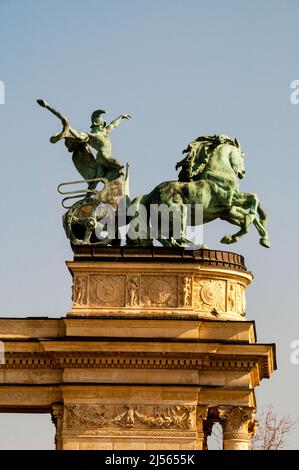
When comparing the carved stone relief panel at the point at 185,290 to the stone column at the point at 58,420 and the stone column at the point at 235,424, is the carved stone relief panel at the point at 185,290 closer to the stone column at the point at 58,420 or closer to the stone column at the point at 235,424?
the stone column at the point at 235,424

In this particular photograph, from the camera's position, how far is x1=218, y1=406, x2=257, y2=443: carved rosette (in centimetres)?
6212

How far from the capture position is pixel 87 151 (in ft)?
217

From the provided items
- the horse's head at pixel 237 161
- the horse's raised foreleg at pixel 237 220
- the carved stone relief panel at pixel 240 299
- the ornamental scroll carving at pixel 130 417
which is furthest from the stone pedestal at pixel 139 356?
the horse's head at pixel 237 161

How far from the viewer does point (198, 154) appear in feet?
216

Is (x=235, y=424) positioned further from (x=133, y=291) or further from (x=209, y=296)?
(x=133, y=291)

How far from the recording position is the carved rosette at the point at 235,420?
62.1 metres

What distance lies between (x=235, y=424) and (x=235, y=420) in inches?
4.9

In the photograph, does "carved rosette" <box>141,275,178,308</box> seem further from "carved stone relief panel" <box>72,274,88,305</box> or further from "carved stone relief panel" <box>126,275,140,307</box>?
"carved stone relief panel" <box>72,274,88,305</box>

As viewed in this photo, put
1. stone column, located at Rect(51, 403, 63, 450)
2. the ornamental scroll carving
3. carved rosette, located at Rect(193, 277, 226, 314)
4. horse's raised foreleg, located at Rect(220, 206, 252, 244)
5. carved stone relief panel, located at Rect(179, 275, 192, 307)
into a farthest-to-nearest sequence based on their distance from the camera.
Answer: horse's raised foreleg, located at Rect(220, 206, 252, 244) → carved rosette, located at Rect(193, 277, 226, 314) → carved stone relief panel, located at Rect(179, 275, 192, 307) → stone column, located at Rect(51, 403, 63, 450) → the ornamental scroll carving

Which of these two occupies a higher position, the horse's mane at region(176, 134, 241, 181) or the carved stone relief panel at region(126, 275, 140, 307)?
the horse's mane at region(176, 134, 241, 181)

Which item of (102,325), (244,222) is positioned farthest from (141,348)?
(244,222)

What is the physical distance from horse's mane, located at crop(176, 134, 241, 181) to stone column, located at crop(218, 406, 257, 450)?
8020 mm

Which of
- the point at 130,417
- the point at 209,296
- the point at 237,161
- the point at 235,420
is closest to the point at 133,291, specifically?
the point at 209,296

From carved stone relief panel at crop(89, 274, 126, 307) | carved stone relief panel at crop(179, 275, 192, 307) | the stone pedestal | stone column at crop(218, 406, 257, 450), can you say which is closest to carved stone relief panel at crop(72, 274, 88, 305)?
the stone pedestal
